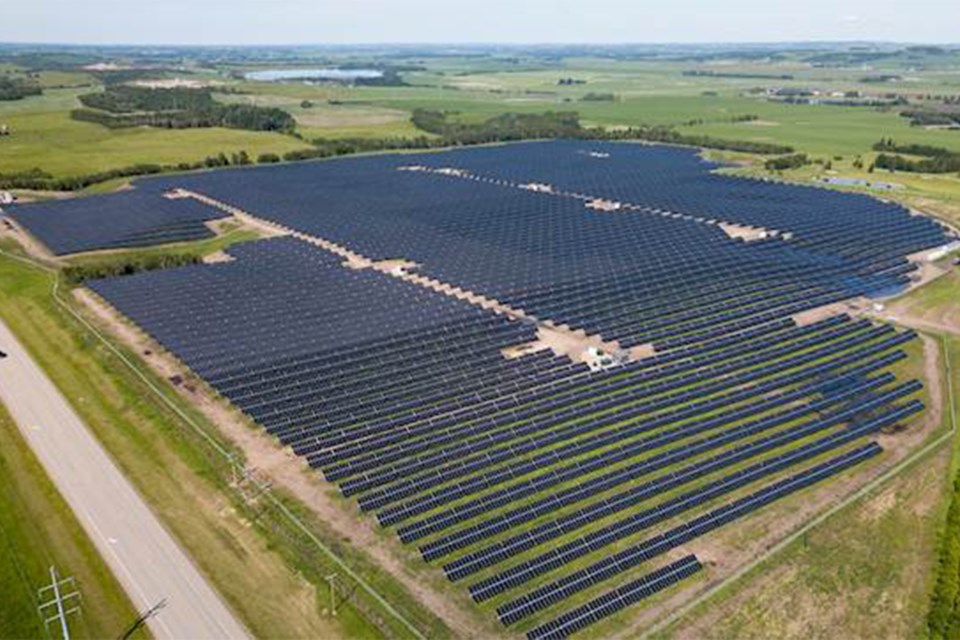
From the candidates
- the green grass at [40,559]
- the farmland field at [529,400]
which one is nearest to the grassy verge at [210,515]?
the farmland field at [529,400]

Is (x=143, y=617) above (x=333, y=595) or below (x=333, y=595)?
below

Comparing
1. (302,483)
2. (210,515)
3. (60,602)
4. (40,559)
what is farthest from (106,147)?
(60,602)

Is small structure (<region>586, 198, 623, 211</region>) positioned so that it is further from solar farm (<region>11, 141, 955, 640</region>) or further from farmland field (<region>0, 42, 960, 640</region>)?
farmland field (<region>0, 42, 960, 640</region>)

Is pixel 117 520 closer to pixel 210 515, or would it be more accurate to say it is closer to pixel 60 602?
pixel 210 515

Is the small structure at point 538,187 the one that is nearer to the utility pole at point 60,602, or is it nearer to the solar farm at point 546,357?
the solar farm at point 546,357

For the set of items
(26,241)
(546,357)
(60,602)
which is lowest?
(60,602)

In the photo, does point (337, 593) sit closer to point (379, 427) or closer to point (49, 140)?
point (379, 427)

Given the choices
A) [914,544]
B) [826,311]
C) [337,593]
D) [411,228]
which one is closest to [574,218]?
[411,228]
